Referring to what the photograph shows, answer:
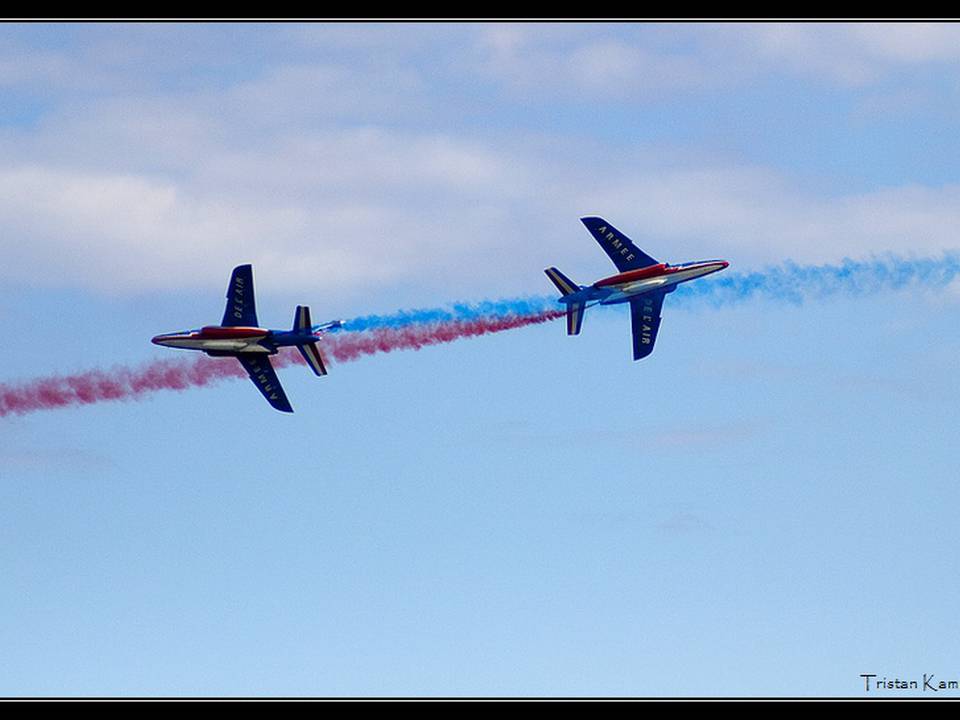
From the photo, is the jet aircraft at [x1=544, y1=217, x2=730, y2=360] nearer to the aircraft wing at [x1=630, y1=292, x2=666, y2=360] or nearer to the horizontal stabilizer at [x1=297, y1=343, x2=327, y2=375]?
the aircraft wing at [x1=630, y1=292, x2=666, y2=360]

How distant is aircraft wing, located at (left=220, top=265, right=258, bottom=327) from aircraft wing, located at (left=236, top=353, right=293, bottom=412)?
12.9ft

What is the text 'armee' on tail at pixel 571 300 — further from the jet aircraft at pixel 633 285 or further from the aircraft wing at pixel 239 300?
the aircraft wing at pixel 239 300

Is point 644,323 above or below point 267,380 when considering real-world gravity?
above

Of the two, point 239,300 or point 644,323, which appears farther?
point 644,323

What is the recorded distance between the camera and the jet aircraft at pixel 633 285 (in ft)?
347

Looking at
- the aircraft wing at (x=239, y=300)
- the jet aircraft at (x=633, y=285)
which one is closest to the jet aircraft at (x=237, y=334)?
the aircraft wing at (x=239, y=300)

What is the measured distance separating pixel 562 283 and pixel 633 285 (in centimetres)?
482

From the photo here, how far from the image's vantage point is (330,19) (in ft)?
249

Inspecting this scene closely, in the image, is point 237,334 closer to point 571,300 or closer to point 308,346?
point 308,346

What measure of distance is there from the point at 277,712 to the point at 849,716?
21.4m

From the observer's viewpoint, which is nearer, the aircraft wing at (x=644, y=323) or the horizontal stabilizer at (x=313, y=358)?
the horizontal stabilizer at (x=313, y=358)

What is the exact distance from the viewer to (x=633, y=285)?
4247 inches

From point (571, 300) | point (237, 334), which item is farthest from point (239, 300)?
point (571, 300)

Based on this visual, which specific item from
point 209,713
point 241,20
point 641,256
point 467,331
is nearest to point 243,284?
point 467,331
